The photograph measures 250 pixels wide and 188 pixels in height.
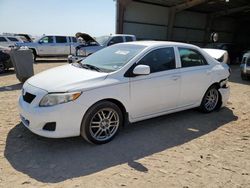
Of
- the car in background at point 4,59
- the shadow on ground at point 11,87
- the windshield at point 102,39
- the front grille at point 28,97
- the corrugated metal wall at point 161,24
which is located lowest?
the shadow on ground at point 11,87

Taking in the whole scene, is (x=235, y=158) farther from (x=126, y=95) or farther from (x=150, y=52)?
(x=150, y=52)

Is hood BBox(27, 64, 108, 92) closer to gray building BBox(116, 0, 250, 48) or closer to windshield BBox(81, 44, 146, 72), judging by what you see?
windshield BBox(81, 44, 146, 72)

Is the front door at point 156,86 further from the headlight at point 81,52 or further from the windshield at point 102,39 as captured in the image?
the windshield at point 102,39

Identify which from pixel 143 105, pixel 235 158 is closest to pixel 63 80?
pixel 143 105

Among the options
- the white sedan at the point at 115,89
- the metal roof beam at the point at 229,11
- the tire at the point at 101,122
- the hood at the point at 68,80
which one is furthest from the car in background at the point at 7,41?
the metal roof beam at the point at 229,11

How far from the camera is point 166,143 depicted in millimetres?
4645

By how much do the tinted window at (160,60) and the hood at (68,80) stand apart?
3.12 feet

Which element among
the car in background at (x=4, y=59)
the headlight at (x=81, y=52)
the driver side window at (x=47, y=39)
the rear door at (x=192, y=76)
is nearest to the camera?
the rear door at (x=192, y=76)

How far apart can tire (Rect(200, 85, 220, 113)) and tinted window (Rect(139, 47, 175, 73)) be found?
1.36 metres

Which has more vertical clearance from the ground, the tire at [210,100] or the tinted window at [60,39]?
the tinted window at [60,39]


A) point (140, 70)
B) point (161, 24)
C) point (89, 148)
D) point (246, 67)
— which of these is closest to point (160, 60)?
point (140, 70)

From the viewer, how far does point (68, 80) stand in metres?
4.33

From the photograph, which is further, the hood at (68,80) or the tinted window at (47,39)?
the tinted window at (47,39)

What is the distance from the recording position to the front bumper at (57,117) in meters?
4.00
